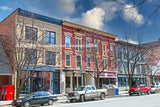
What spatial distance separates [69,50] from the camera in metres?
28.2

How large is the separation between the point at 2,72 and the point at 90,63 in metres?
15.0

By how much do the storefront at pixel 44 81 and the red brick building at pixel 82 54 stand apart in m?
1.49

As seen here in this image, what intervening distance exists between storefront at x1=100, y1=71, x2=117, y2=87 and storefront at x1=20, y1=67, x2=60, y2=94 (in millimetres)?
9288

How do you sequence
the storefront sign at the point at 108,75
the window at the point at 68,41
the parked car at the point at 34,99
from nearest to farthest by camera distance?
1. the parked car at the point at 34,99
2. the window at the point at 68,41
3. the storefront sign at the point at 108,75

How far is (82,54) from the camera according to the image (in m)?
30.0

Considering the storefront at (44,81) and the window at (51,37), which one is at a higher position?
the window at (51,37)

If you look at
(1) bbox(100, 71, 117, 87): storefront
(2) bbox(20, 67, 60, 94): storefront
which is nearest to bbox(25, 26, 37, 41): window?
(2) bbox(20, 67, 60, 94): storefront

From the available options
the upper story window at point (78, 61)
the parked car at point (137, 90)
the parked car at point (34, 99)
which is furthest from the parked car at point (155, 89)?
the parked car at point (34, 99)

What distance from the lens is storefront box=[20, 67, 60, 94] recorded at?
23.1 m

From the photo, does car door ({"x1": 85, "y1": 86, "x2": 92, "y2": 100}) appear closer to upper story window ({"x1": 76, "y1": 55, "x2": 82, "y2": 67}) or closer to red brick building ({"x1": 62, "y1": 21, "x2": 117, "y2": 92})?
red brick building ({"x1": 62, "y1": 21, "x2": 117, "y2": 92})

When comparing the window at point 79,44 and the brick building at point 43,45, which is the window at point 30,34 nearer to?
the brick building at point 43,45

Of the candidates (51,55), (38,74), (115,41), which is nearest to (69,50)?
(51,55)

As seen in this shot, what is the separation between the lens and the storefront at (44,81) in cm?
2312

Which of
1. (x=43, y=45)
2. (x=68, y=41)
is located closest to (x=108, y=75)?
(x=68, y=41)
